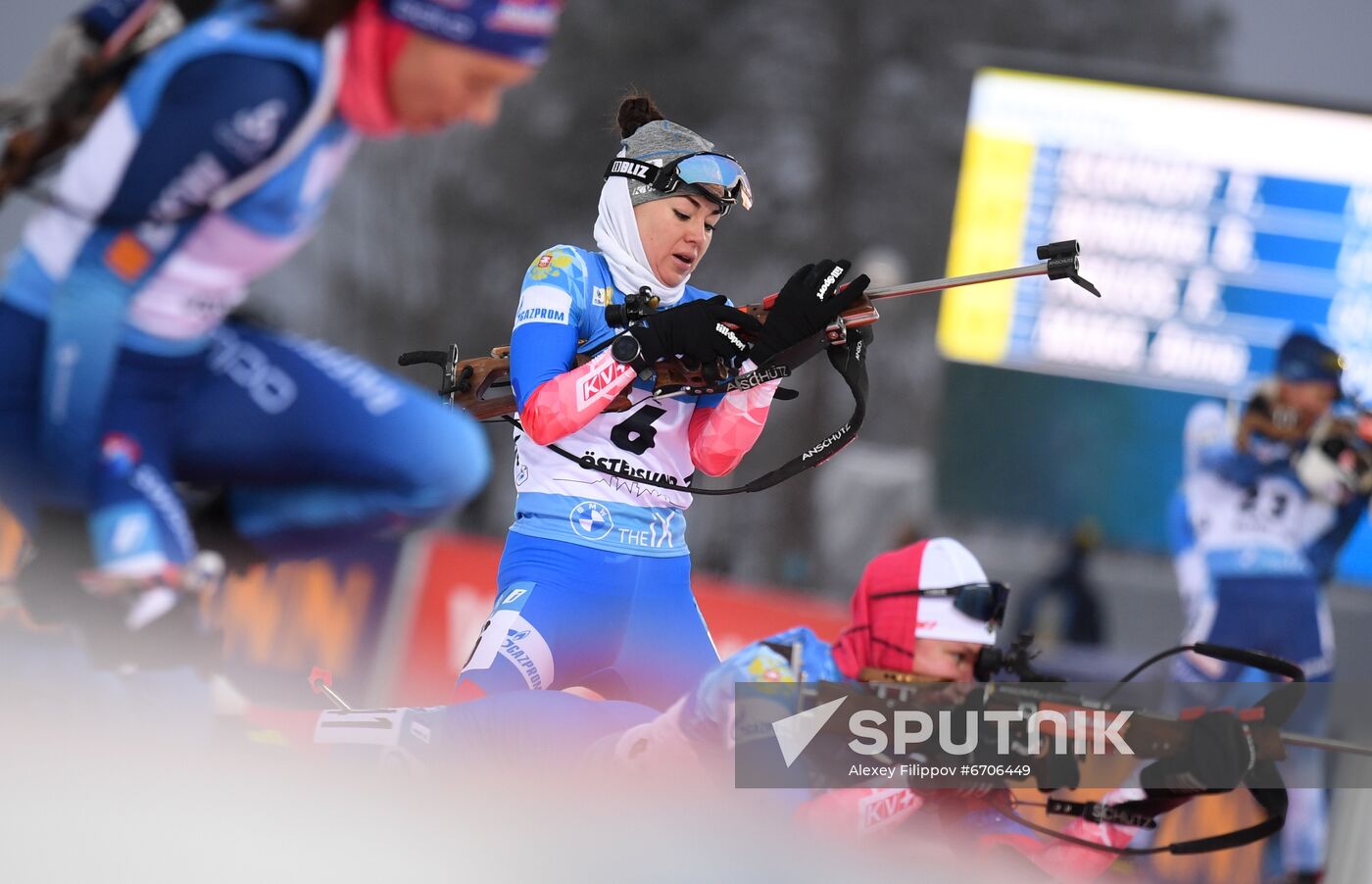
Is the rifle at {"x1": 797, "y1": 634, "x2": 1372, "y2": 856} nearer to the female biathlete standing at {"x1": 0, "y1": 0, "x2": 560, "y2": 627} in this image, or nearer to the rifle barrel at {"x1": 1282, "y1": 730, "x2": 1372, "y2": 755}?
the rifle barrel at {"x1": 1282, "y1": 730, "x2": 1372, "y2": 755}

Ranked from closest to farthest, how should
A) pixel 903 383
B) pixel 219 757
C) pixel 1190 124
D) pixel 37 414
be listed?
pixel 219 757, pixel 37 414, pixel 1190 124, pixel 903 383

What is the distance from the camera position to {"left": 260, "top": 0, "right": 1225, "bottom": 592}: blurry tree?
1395cm

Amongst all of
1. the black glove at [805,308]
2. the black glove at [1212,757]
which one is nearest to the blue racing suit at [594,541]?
the black glove at [805,308]

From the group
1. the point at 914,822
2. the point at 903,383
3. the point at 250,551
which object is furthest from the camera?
the point at 903,383

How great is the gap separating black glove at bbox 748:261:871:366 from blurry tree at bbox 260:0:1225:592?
1022 cm

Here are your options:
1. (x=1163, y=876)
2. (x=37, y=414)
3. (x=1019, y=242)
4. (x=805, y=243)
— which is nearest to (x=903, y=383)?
(x=805, y=243)

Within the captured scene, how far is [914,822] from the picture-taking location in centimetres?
325

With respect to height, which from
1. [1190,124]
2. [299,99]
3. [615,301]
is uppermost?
[1190,124]

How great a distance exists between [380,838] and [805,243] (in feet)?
43.6

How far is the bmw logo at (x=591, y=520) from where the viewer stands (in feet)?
10.7

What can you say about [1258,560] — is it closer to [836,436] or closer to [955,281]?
[836,436]

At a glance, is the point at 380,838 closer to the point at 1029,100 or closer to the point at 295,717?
the point at 295,717

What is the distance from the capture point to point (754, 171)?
608 inches

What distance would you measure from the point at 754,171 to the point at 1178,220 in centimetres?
666
